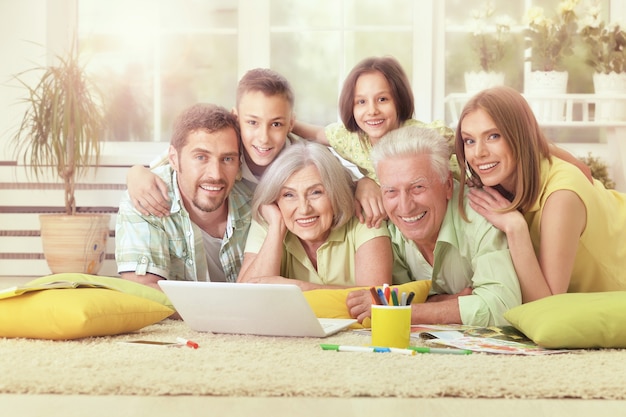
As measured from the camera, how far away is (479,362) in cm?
198

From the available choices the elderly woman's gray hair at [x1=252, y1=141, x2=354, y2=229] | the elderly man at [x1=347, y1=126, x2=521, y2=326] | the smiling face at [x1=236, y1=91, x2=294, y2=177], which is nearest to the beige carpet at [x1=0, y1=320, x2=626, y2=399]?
the elderly man at [x1=347, y1=126, x2=521, y2=326]

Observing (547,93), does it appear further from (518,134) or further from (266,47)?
(518,134)

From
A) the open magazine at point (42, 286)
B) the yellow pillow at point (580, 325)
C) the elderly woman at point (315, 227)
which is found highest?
the elderly woman at point (315, 227)

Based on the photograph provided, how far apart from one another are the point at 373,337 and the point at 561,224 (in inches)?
29.8

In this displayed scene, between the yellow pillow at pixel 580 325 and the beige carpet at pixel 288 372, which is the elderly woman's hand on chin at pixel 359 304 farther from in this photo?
the yellow pillow at pixel 580 325

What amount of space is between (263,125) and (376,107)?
16.8 inches

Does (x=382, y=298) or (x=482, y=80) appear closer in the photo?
(x=382, y=298)

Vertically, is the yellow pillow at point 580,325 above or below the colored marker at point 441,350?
above

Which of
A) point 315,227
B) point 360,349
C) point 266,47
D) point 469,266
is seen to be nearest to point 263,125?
point 315,227

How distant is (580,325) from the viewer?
2.18m

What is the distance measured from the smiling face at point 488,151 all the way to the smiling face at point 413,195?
14 centimetres

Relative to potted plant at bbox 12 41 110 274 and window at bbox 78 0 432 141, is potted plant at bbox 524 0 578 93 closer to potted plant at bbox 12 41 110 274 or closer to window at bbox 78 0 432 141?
window at bbox 78 0 432 141

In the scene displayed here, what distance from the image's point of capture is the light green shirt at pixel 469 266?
2598 millimetres

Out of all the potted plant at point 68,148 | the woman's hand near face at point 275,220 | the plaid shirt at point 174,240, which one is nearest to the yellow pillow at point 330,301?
Answer: the woman's hand near face at point 275,220
